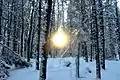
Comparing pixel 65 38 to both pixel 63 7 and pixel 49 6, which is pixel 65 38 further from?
pixel 49 6

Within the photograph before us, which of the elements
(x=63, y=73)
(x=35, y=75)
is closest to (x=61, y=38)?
(x=63, y=73)

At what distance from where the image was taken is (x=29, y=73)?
1084 inches

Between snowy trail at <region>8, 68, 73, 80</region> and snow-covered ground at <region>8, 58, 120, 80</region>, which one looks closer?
snowy trail at <region>8, 68, 73, 80</region>

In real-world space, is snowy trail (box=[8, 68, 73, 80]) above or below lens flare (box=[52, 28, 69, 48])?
below

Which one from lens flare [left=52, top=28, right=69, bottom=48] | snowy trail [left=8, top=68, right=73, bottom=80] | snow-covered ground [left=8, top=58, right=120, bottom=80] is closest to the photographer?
snowy trail [left=8, top=68, right=73, bottom=80]

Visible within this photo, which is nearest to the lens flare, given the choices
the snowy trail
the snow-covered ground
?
the snow-covered ground

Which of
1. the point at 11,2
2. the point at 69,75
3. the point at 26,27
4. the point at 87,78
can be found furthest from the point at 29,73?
the point at 26,27

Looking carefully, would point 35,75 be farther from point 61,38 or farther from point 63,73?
point 61,38

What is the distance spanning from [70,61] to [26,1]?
16.5 m

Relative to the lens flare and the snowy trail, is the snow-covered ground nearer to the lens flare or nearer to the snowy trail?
the snowy trail

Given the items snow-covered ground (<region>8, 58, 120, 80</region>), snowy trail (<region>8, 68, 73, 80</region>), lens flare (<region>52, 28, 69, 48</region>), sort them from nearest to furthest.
Result: snowy trail (<region>8, 68, 73, 80</region>) < snow-covered ground (<region>8, 58, 120, 80</region>) < lens flare (<region>52, 28, 69, 48</region>)

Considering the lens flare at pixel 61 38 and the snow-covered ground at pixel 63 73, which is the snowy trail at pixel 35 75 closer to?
the snow-covered ground at pixel 63 73

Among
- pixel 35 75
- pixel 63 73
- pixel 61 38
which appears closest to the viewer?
pixel 35 75

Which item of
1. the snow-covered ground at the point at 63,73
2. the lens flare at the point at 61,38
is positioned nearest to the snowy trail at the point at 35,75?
the snow-covered ground at the point at 63,73
